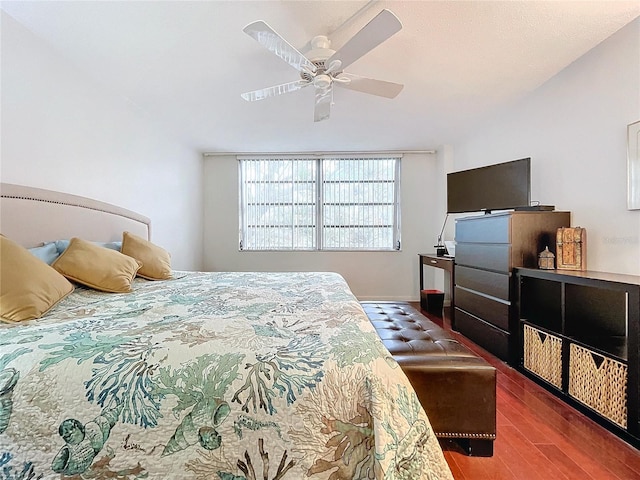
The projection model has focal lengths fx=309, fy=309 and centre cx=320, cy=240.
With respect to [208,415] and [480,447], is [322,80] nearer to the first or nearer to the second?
[208,415]

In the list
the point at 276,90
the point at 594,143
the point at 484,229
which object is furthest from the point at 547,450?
the point at 276,90

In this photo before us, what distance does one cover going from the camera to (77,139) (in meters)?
2.40

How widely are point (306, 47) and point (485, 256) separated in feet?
7.32

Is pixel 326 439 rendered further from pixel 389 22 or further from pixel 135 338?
pixel 389 22

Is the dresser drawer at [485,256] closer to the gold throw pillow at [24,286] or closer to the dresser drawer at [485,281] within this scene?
the dresser drawer at [485,281]

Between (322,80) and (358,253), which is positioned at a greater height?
(322,80)

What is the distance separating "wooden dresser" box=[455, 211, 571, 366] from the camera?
2.43 m

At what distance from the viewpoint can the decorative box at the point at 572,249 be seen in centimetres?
228

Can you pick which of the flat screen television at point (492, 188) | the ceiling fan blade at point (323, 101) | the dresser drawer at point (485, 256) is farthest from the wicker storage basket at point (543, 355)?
the ceiling fan blade at point (323, 101)

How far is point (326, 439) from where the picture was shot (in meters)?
0.85

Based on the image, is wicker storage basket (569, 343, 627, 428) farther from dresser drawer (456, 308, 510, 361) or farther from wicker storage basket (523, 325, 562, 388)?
dresser drawer (456, 308, 510, 361)

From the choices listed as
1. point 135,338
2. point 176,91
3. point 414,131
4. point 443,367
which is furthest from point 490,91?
point 135,338

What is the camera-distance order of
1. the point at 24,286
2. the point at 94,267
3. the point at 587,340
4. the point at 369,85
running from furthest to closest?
the point at 369,85
the point at 587,340
the point at 94,267
the point at 24,286

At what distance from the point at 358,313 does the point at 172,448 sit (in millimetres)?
792
